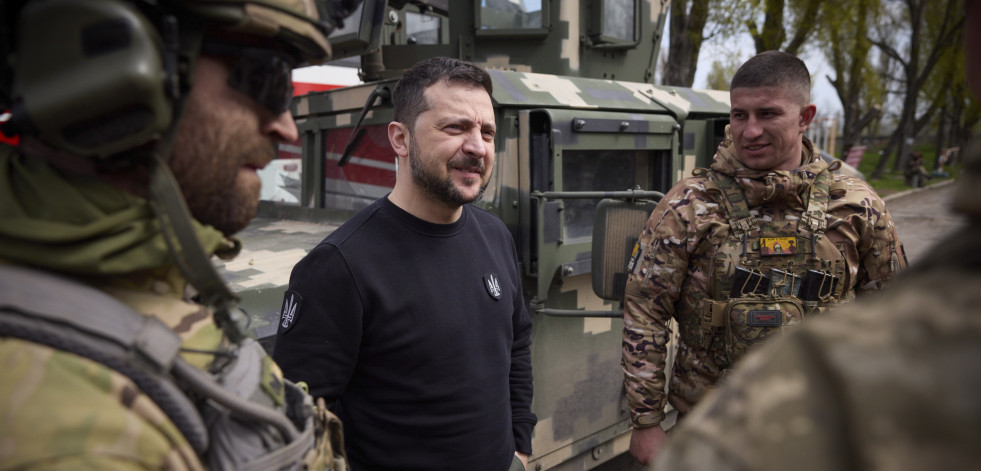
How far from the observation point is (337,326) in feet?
5.67

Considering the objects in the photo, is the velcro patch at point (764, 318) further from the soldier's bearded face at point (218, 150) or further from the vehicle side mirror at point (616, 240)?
the soldier's bearded face at point (218, 150)

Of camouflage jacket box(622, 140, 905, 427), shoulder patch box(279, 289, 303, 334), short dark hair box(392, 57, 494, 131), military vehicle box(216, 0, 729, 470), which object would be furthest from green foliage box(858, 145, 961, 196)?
shoulder patch box(279, 289, 303, 334)

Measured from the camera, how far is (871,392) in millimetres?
540

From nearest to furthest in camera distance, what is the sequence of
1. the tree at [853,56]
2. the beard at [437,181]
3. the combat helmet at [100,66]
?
1. the combat helmet at [100,66]
2. the beard at [437,181]
3. the tree at [853,56]

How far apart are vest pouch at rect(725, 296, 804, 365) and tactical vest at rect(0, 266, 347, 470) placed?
1.43m

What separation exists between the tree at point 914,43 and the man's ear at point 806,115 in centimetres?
1515

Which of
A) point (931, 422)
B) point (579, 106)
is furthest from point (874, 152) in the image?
point (931, 422)

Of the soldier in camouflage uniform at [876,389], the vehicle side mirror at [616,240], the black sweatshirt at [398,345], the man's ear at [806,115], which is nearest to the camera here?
the soldier in camouflage uniform at [876,389]

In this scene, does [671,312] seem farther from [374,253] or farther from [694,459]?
[694,459]

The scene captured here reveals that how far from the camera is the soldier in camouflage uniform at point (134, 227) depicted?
0.78 meters

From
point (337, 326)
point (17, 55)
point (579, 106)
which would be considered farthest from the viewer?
point (579, 106)

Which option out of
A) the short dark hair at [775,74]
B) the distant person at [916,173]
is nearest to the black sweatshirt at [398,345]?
the short dark hair at [775,74]

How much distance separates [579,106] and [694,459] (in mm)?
2623

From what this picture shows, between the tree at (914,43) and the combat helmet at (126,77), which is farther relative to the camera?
the tree at (914,43)
